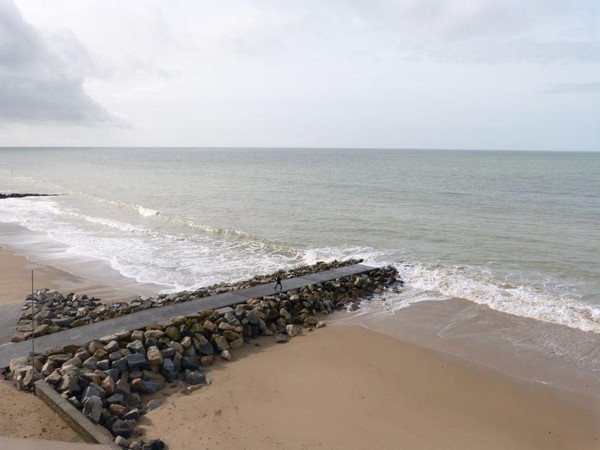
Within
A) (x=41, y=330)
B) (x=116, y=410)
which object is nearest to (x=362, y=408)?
(x=116, y=410)

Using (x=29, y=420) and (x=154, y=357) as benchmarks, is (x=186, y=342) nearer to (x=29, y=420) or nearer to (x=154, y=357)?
(x=154, y=357)

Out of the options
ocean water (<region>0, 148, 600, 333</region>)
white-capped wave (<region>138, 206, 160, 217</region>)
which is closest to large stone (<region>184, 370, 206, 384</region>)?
ocean water (<region>0, 148, 600, 333</region>)

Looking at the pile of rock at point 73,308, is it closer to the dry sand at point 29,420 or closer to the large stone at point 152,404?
the dry sand at point 29,420

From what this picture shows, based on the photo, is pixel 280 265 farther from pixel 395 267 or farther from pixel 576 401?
pixel 576 401

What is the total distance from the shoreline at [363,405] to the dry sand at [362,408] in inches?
0.6

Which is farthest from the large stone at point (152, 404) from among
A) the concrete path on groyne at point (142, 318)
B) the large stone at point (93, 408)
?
the concrete path on groyne at point (142, 318)

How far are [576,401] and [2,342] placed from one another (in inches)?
409

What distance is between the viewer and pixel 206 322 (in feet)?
31.9

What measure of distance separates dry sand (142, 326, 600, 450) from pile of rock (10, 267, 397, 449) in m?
0.40

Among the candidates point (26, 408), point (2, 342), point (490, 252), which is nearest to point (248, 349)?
point (26, 408)

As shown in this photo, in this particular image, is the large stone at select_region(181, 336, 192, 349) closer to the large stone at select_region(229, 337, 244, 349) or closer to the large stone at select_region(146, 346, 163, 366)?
the large stone at select_region(146, 346, 163, 366)

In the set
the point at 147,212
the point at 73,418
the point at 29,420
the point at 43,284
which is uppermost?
the point at 73,418

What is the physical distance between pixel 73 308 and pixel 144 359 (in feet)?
14.0

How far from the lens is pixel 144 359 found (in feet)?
27.0
